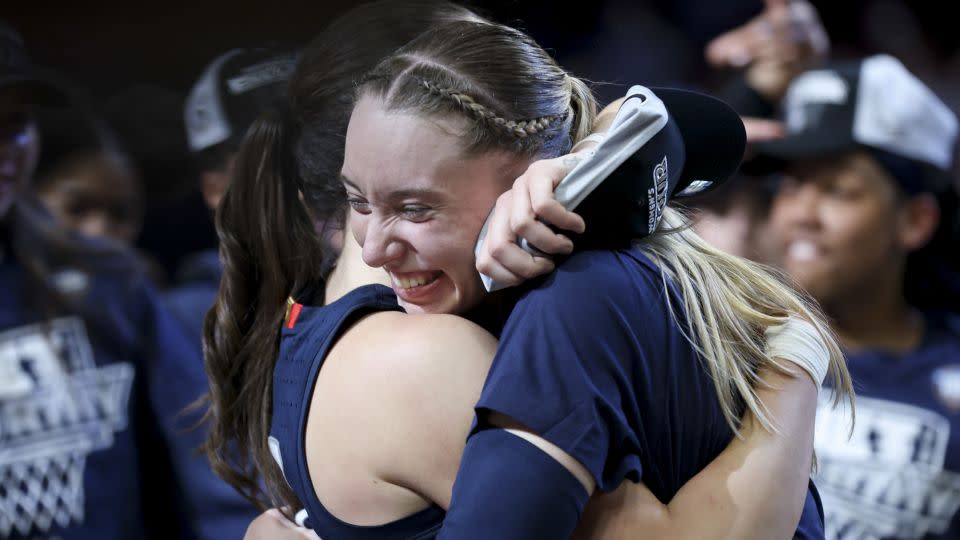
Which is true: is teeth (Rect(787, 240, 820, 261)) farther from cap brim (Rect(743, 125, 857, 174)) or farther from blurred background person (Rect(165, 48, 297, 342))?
blurred background person (Rect(165, 48, 297, 342))

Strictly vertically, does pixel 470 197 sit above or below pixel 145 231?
above

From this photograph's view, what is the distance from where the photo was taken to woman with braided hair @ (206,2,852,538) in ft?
3.24

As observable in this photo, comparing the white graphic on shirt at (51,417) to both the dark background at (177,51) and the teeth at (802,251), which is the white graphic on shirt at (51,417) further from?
the teeth at (802,251)

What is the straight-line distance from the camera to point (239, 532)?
105 inches

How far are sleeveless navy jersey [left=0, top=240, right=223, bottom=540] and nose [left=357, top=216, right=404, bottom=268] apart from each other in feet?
5.44

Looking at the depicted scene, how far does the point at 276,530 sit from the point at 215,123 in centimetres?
Answer: 149

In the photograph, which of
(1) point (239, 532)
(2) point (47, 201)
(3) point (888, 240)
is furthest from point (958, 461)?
(2) point (47, 201)

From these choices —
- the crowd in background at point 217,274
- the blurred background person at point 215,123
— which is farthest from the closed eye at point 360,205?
the crowd in background at point 217,274

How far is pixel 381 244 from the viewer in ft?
3.58

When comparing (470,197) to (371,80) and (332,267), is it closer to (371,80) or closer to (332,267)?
(371,80)

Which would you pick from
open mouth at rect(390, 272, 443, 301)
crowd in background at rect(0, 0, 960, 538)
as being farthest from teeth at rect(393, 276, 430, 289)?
crowd in background at rect(0, 0, 960, 538)

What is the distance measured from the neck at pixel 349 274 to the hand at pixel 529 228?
0.23 meters

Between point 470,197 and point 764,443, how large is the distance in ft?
1.23

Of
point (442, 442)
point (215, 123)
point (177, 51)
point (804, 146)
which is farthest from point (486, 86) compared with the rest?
point (177, 51)
